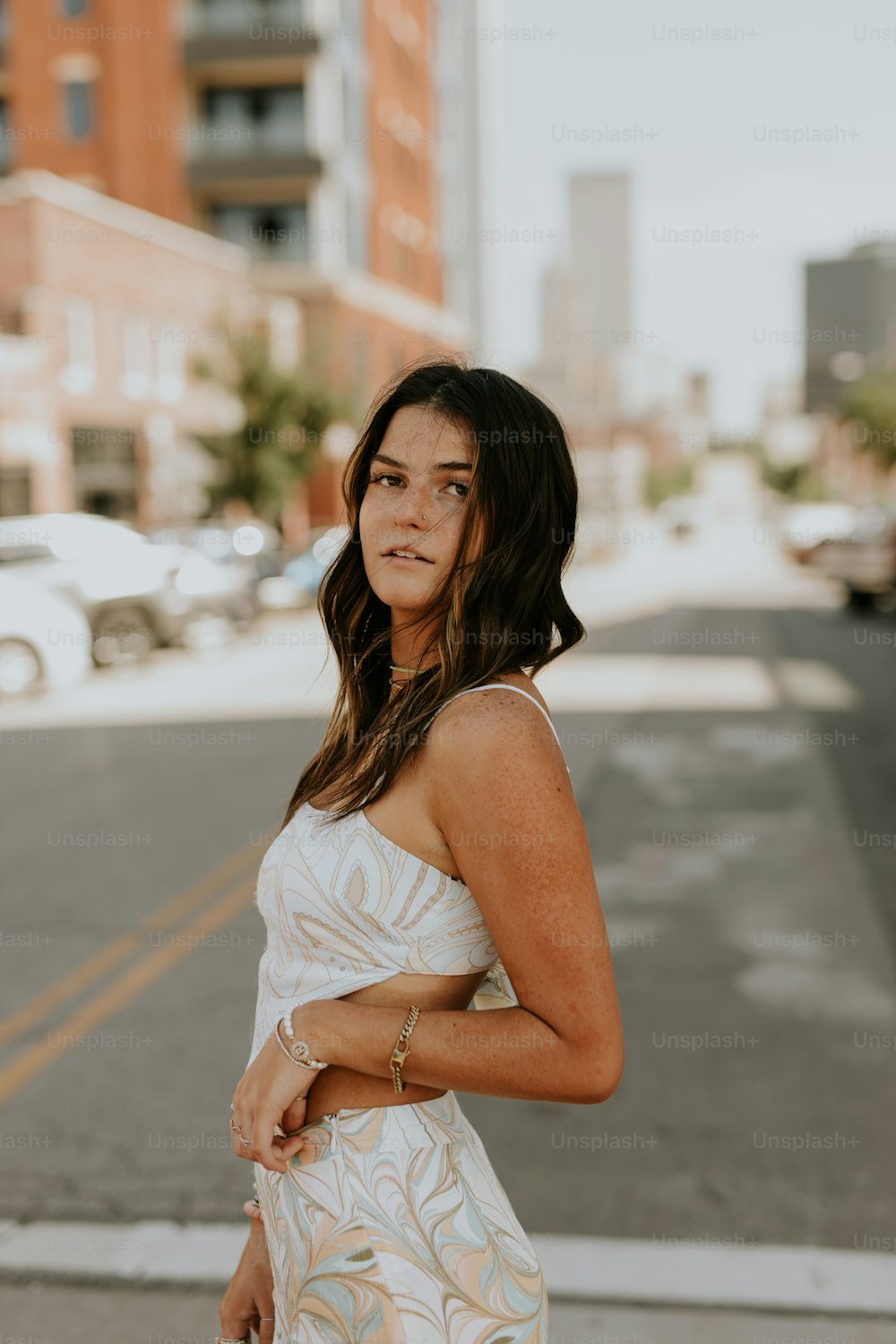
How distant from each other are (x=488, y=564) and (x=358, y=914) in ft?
1.64

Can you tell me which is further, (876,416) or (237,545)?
(876,416)

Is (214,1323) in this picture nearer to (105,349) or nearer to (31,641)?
(31,641)

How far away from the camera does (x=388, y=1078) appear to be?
1857 millimetres

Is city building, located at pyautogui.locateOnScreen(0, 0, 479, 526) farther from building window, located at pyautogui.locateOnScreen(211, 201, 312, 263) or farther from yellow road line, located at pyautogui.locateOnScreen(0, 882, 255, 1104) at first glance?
yellow road line, located at pyautogui.locateOnScreen(0, 882, 255, 1104)

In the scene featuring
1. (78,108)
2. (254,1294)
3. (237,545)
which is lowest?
(237,545)

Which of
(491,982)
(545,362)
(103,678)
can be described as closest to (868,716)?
(103,678)

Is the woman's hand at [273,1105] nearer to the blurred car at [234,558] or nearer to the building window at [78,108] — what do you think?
the blurred car at [234,558]

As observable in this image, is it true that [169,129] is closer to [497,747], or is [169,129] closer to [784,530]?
[784,530]

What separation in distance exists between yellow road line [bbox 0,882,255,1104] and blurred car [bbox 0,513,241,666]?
11.1m

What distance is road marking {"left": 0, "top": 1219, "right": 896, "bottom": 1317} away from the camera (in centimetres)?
357

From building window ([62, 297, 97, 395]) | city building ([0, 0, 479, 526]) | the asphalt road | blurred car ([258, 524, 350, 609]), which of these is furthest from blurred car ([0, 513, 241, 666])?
city building ([0, 0, 479, 526])

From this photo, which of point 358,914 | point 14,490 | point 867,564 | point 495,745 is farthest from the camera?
point 867,564

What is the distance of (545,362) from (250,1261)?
176425 mm

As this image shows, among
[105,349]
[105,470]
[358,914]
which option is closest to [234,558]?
[105,470]
